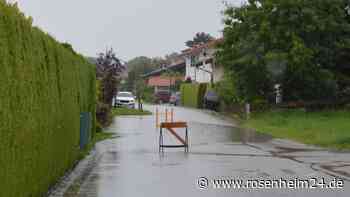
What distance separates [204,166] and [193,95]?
41464 millimetres

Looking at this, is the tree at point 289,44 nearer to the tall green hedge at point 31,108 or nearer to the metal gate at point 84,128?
the metal gate at point 84,128

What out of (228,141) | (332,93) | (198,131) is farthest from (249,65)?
(228,141)

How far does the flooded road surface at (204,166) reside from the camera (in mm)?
11430

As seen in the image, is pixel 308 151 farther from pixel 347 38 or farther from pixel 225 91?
pixel 225 91

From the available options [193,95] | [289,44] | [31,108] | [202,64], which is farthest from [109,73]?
[202,64]

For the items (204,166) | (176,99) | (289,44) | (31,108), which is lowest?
(204,166)

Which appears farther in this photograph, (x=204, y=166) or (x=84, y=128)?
(x=84, y=128)

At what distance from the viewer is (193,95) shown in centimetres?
5662

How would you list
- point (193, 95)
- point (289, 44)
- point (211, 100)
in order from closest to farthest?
point (289, 44)
point (211, 100)
point (193, 95)

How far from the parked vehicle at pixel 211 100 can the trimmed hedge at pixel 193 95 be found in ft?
10.9

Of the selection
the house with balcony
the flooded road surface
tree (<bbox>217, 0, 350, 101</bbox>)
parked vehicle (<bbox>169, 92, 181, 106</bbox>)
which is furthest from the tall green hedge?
parked vehicle (<bbox>169, 92, 181, 106</bbox>)

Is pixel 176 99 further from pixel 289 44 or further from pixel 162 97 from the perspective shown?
pixel 289 44

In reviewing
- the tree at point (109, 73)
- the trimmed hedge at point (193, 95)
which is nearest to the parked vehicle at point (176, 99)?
the trimmed hedge at point (193, 95)

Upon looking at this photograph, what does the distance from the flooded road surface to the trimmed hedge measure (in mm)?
29179
